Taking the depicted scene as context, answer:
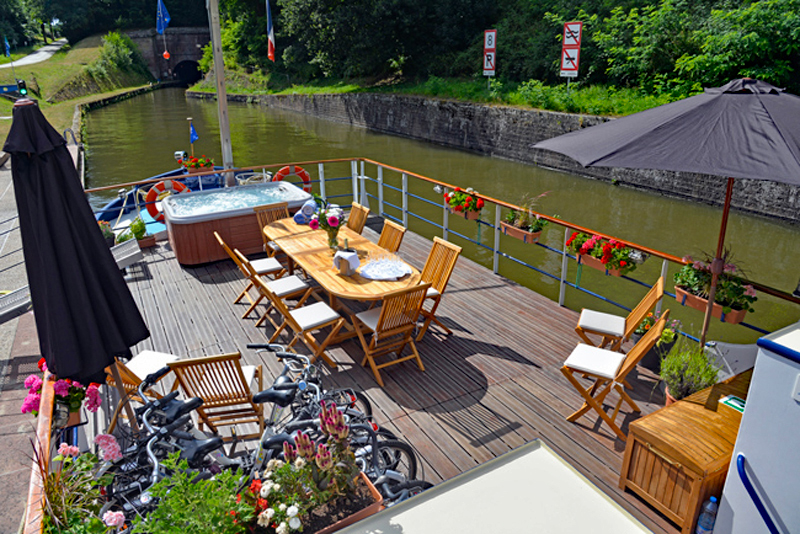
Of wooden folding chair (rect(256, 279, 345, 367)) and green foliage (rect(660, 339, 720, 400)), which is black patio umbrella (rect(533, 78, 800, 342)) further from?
wooden folding chair (rect(256, 279, 345, 367))

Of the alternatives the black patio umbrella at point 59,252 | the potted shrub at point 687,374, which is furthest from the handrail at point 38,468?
the potted shrub at point 687,374

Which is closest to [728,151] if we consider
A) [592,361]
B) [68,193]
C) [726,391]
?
[726,391]

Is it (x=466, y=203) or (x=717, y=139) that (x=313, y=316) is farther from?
(x=717, y=139)

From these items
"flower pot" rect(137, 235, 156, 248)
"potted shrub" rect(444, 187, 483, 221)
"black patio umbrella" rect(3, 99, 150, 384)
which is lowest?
"flower pot" rect(137, 235, 156, 248)

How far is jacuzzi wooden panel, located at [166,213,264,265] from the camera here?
284 inches

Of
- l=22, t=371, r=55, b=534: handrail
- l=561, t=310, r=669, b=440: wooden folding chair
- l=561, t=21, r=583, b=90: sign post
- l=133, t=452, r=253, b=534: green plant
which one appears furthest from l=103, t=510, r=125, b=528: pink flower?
l=561, t=21, r=583, b=90: sign post

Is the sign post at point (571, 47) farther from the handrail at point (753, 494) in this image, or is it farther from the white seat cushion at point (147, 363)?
the handrail at point (753, 494)

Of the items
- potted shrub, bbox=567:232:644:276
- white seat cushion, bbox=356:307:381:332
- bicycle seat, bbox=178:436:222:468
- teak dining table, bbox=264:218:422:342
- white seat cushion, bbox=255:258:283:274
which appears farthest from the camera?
white seat cushion, bbox=255:258:283:274

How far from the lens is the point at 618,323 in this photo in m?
4.60

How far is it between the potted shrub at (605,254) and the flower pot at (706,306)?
53 cm

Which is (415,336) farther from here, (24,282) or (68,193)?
(24,282)

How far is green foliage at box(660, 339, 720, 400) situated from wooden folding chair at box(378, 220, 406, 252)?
3.12 metres

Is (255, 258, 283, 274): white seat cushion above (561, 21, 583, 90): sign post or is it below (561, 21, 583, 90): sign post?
below

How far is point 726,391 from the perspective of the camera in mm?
3379
